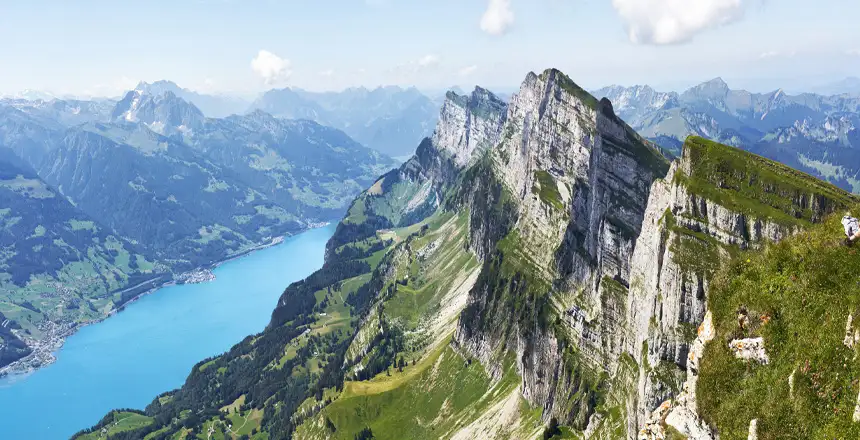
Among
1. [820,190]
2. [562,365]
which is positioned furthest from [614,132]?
[820,190]

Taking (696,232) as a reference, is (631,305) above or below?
below

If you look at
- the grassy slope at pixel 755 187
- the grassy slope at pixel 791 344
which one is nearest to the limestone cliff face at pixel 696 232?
the grassy slope at pixel 755 187

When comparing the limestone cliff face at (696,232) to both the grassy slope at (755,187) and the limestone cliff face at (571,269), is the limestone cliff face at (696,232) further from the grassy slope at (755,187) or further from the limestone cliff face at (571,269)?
the limestone cliff face at (571,269)

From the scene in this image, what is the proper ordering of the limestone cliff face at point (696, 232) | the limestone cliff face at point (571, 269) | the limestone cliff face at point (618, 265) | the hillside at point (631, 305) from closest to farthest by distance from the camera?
1. the hillside at point (631, 305)
2. the limestone cliff face at point (696, 232)
3. the limestone cliff face at point (618, 265)
4. the limestone cliff face at point (571, 269)

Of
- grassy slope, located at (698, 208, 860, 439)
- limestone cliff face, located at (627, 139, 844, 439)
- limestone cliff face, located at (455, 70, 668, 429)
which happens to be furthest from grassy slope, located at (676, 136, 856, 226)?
limestone cliff face, located at (455, 70, 668, 429)

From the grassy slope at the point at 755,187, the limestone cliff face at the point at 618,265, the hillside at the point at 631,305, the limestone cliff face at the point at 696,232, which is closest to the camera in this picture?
the hillside at the point at 631,305

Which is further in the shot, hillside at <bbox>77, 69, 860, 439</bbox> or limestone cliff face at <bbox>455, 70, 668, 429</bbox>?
limestone cliff face at <bbox>455, 70, 668, 429</bbox>

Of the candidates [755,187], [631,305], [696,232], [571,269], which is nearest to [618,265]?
[571,269]

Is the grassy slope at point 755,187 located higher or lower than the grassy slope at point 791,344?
higher

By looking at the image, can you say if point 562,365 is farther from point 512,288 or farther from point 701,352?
point 701,352

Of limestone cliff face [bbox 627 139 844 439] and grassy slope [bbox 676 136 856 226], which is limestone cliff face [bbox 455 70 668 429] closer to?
limestone cliff face [bbox 627 139 844 439]

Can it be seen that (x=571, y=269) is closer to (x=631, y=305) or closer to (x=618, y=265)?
(x=618, y=265)
